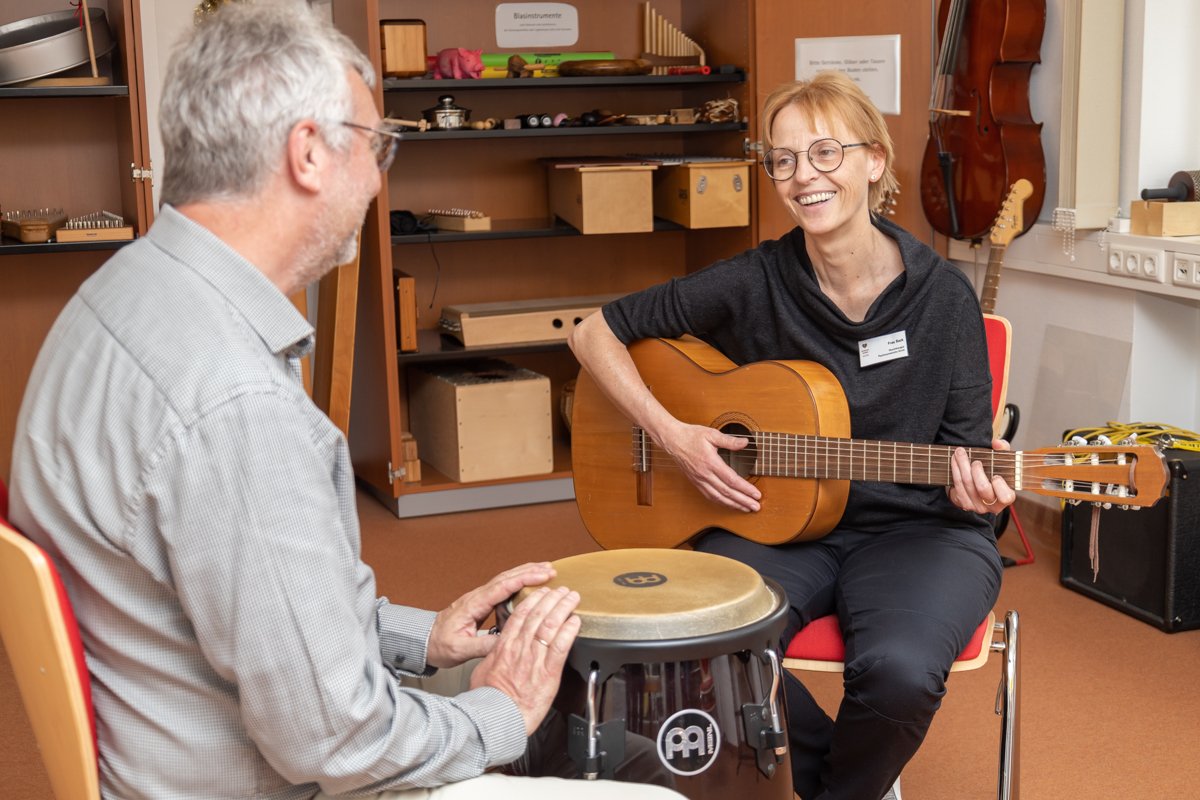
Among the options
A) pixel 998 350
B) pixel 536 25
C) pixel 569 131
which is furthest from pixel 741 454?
pixel 536 25

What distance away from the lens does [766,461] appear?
2.26 m

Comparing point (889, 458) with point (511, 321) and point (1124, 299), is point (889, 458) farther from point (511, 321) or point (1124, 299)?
point (511, 321)

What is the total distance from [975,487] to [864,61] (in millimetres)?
2488

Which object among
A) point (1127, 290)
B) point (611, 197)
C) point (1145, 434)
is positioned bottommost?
point (1145, 434)

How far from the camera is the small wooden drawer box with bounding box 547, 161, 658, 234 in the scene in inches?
164

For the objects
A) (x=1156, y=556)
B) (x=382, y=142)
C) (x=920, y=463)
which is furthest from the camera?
(x=1156, y=556)

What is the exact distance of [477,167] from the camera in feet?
15.0

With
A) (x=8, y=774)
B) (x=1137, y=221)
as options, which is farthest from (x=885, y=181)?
(x=8, y=774)

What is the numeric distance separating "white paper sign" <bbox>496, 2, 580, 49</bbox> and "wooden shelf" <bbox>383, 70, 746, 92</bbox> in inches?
8.0

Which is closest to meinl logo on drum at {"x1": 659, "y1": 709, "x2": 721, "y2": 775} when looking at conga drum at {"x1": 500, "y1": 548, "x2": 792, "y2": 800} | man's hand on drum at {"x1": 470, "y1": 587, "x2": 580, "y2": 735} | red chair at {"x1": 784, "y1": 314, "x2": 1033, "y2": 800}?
conga drum at {"x1": 500, "y1": 548, "x2": 792, "y2": 800}

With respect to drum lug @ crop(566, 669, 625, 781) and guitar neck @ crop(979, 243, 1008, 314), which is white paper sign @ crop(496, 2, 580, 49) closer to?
guitar neck @ crop(979, 243, 1008, 314)

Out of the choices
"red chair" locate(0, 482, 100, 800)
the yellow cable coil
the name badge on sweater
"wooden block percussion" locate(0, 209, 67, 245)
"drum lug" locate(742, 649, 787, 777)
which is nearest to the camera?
"red chair" locate(0, 482, 100, 800)

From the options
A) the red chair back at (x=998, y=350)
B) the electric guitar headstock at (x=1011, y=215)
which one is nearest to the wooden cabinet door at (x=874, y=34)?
the electric guitar headstock at (x=1011, y=215)

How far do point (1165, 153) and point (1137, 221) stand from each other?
0.24m
